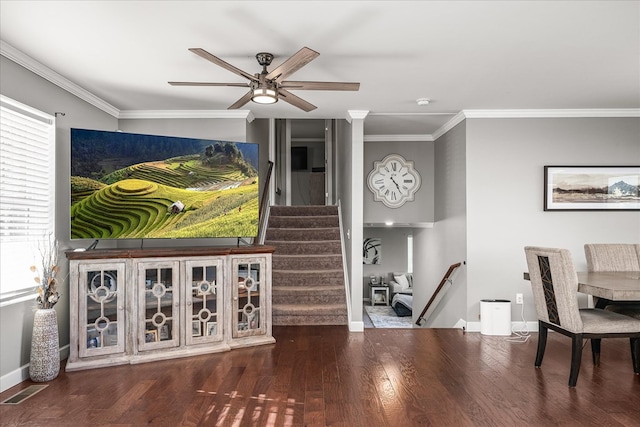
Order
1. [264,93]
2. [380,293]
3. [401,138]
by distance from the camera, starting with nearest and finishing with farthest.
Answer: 1. [264,93]
2. [401,138]
3. [380,293]

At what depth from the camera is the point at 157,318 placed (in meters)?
4.06

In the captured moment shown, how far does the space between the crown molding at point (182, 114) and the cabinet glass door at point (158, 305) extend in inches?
72.9

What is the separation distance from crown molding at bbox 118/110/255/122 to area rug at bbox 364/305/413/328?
546cm

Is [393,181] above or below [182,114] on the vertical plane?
below

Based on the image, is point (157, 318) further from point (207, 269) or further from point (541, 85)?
point (541, 85)

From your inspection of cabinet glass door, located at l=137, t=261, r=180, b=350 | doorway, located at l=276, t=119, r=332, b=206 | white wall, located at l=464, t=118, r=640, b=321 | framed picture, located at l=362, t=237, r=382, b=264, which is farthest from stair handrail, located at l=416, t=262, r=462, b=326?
framed picture, located at l=362, t=237, r=382, b=264

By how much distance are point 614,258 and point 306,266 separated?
11.3 ft

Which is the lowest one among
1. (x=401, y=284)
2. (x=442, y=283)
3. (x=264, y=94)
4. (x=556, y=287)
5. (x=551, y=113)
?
(x=401, y=284)

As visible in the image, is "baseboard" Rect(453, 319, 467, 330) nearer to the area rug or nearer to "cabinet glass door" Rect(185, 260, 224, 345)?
"cabinet glass door" Rect(185, 260, 224, 345)

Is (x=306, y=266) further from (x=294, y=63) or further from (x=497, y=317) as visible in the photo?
(x=294, y=63)

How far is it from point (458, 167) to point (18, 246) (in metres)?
4.39

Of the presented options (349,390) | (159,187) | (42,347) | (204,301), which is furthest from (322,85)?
(42,347)

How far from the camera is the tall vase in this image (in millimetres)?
3496

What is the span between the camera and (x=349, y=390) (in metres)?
3.28
